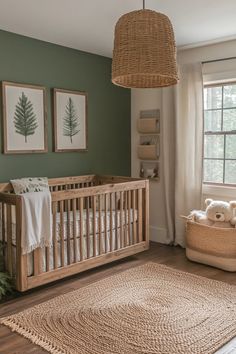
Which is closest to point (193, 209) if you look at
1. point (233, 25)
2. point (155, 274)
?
point (155, 274)

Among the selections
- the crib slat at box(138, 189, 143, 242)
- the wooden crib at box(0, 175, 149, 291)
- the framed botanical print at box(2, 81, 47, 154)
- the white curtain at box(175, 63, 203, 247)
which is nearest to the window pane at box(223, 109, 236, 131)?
the white curtain at box(175, 63, 203, 247)

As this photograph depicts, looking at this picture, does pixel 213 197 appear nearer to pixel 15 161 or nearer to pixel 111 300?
pixel 111 300

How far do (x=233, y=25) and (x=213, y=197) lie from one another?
187 cm

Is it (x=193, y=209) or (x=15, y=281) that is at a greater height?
(x=193, y=209)

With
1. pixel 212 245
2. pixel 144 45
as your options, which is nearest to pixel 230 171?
pixel 212 245

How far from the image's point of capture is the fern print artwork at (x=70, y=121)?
4219 mm

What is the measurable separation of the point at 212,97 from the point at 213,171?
0.88 metres

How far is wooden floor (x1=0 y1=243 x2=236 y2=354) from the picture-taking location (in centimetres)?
232

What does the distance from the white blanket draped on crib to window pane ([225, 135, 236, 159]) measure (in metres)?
2.22

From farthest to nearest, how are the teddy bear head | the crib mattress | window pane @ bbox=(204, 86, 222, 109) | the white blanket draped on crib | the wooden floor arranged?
1. window pane @ bbox=(204, 86, 222, 109)
2. the teddy bear head
3. the crib mattress
4. the white blanket draped on crib
5. the wooden floor

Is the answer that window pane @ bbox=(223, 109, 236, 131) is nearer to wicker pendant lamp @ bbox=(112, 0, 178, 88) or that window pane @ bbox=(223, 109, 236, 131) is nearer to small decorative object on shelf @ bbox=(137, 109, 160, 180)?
small decorative object on shelf @ bbox=(137, 109, 160, 180)

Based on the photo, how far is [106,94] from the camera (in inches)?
186

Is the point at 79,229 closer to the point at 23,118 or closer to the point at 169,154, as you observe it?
the point at 23,118

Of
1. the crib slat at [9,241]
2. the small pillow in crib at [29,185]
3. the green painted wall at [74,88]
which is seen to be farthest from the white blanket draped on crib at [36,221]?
the green painted wall at [74,88]
